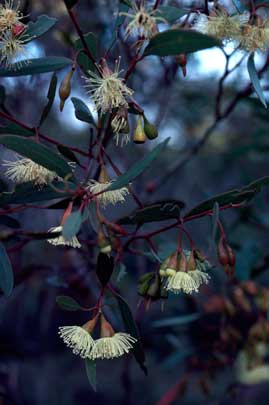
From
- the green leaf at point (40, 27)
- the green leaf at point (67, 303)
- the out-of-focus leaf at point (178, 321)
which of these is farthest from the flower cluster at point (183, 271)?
the out-of-focus leaf at point (178, 321)

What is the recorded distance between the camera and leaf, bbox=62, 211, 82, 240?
921 mm

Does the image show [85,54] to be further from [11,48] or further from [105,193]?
[105,193]

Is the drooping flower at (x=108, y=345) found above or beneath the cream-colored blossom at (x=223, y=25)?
beneath

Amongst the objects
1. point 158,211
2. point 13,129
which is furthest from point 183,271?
point 13,129

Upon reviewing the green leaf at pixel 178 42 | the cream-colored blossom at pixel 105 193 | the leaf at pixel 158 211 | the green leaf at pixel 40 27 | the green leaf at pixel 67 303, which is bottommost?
the green leaf at pixel 67 303

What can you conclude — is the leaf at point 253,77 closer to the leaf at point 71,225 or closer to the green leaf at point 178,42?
the green leaf at point 178,42

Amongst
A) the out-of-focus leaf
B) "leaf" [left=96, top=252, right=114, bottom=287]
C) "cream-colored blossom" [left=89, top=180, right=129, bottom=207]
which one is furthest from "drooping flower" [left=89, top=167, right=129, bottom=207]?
the out-of-focus leaf

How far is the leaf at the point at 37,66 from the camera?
1.17 meters

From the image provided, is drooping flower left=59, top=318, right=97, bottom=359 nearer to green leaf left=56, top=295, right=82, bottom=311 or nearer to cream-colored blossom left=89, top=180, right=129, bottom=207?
green leaf left=56, top=295, right=82, bottom=311

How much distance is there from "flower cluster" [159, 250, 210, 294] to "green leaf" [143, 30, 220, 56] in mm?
372

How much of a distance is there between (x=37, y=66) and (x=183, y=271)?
0.49 meters

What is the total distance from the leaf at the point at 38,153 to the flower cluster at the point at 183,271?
0.84 feet

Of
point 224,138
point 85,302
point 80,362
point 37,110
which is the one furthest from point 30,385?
point 224,138

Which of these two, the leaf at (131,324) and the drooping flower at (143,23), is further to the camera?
the leaf at (131,324)
